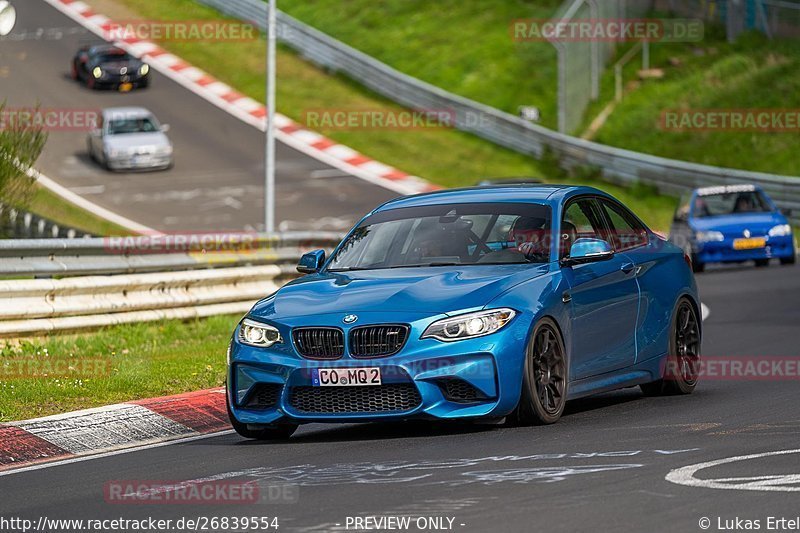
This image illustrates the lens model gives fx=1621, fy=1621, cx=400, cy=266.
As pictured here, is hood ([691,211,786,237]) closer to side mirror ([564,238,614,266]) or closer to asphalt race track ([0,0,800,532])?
asphalt race track ([0,0,800,532])

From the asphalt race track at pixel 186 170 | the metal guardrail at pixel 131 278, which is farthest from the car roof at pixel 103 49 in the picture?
the metal guardrail at pixel 131 278

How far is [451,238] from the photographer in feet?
34.2

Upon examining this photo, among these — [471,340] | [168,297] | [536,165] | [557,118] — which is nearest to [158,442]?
[471,340]

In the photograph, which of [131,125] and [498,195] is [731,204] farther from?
[498,195]

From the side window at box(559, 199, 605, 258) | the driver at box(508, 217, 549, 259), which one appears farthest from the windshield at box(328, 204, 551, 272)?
the side window at box(559, 199, 605, 258)

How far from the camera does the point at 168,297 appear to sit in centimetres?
1658

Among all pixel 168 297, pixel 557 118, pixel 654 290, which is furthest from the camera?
pixel 557 118

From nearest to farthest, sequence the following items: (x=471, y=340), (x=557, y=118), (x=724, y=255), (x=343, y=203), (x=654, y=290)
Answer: (x=471, y=340) → (x=654, y=290) → (x=724, y=255) → (x=343, y=203) → (x=557, y=118)

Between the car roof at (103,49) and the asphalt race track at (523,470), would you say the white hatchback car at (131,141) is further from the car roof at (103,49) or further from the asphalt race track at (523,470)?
the asphalt race track at (523,470)

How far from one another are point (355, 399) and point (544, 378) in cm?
118

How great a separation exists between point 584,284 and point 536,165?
29835mm

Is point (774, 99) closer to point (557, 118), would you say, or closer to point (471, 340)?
point (557, 118)

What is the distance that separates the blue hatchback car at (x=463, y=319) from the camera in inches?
366

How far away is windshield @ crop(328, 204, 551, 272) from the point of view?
10.3 metres
